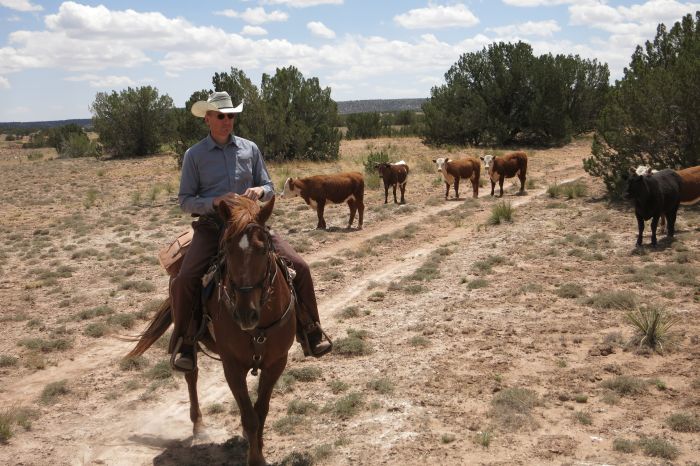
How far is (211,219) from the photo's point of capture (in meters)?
4.86

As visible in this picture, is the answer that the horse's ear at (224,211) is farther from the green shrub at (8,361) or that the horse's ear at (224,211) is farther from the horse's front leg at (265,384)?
the green shrub at (8,361)

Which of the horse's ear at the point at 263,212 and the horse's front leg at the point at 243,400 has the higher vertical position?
the horse's ear at the point at 263,212

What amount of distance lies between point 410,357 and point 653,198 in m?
7.48

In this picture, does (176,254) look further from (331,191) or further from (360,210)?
(360,210)

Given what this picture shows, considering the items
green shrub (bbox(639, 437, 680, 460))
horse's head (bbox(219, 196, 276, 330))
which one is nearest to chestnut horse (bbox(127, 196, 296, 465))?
horse's head (bbox(219, 196, 276, 330))

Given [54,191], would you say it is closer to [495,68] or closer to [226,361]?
[226,361]

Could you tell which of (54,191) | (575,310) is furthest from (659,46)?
(54,191)

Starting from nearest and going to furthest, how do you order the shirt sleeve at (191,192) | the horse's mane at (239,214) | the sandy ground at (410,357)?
the horse's mane at (239,214) → the shirt sleeve at (191,192) → the sandy ground at (410,357)

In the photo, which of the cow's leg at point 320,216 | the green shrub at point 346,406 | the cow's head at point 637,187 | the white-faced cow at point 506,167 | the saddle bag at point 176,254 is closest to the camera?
the saddle bag at point 176,254

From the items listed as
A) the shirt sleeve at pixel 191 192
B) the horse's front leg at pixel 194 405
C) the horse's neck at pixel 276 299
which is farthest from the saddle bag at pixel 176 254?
the horse's neck at pixel 276 299

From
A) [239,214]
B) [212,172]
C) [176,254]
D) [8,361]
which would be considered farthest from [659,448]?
[8,361]

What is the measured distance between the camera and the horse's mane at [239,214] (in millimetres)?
3989

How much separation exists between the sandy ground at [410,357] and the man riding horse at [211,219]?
3.31 feet

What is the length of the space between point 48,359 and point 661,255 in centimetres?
994
